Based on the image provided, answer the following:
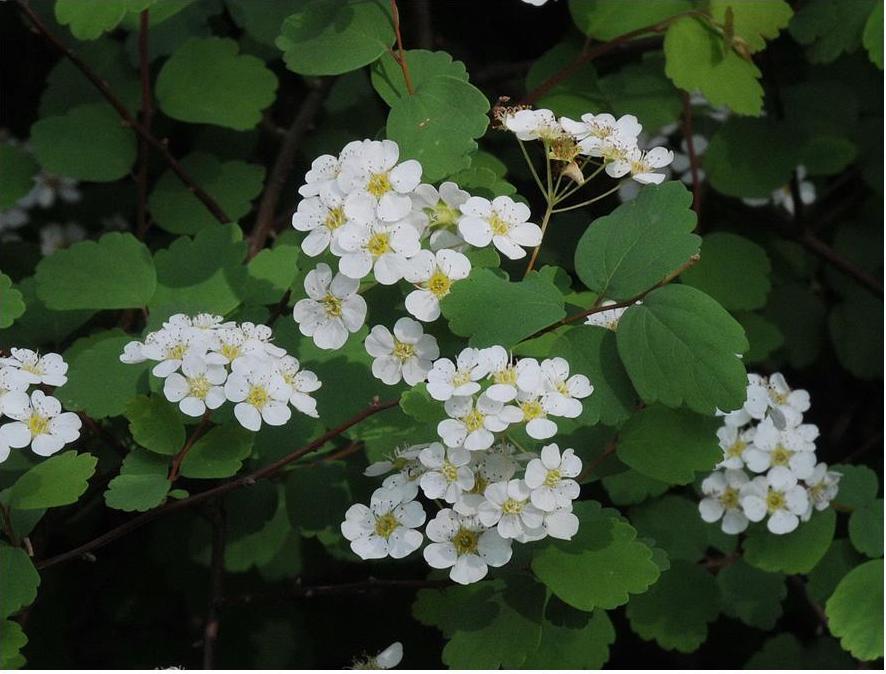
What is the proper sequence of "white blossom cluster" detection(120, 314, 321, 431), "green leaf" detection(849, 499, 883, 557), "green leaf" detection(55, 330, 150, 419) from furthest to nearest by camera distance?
"green leaf" detection(849, 499, 883, 557) < "green leaf" detection(55, 330, 150, 419) < "white blossom cluster" detection(120, 314, 321, 431)

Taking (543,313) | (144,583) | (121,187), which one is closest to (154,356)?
(543,313)

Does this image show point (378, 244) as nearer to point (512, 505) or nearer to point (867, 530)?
point (512, 505)

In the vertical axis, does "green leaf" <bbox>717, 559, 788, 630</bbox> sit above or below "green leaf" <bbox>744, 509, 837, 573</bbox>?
below

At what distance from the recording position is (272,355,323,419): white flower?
1161 mm

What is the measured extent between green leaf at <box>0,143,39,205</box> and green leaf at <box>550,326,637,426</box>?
3.58 feet

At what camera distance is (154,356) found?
1.20 metres

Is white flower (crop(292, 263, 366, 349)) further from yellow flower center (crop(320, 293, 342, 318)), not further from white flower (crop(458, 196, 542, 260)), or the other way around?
white flower (crop(458, 196, 542, 260))

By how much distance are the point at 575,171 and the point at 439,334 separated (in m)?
0.24

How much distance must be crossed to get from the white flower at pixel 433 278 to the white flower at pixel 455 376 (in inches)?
2.7

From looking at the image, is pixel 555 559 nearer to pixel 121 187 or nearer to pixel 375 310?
pixel 375 310

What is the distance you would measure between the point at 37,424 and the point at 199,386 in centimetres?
19

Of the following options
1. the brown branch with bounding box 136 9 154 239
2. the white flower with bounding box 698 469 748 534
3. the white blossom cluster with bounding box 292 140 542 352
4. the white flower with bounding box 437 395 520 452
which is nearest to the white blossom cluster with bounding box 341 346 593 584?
the white flower with bounding box 437 395 520 452

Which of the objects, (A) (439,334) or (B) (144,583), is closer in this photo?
(A) (439,334)

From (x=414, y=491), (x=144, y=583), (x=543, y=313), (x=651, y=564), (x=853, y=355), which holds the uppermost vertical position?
(x=543, y=313)
